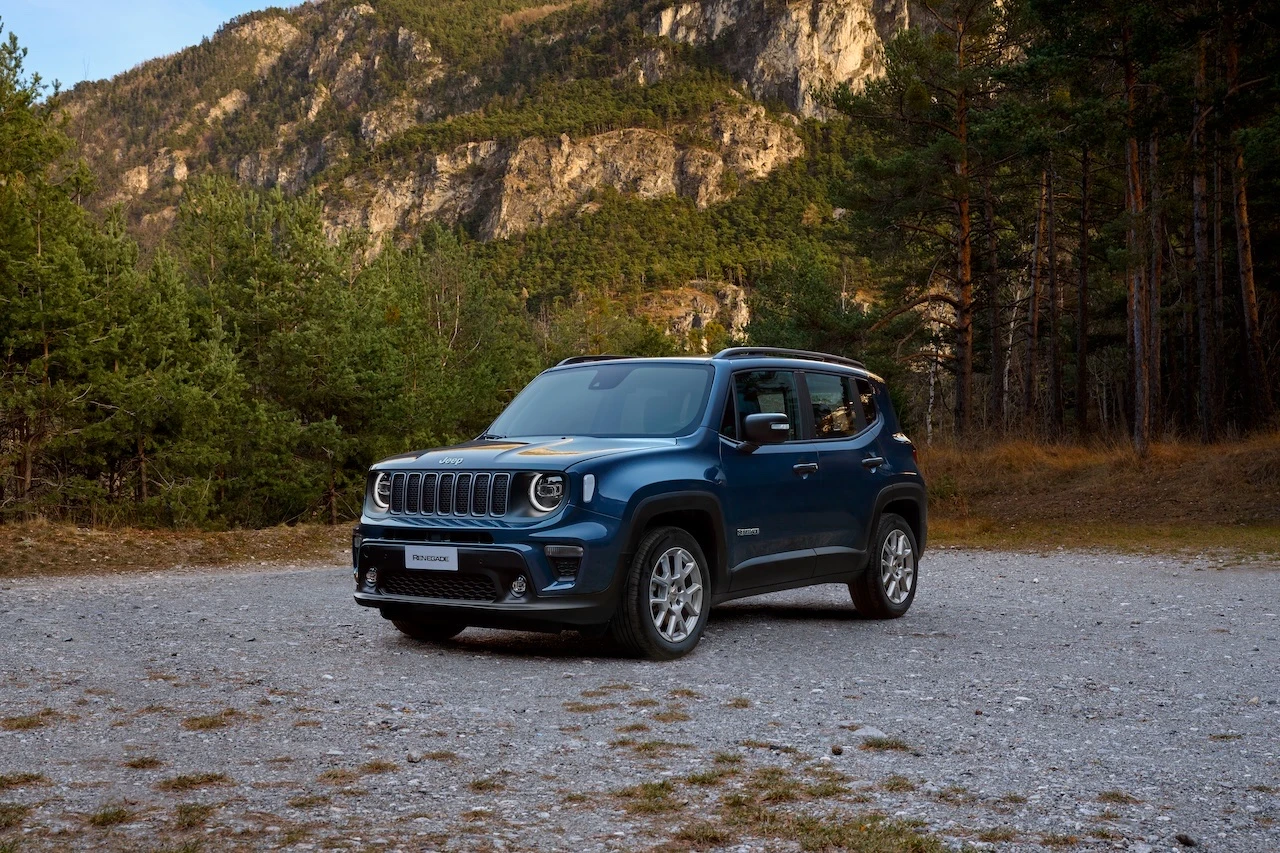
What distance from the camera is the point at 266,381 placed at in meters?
30.0

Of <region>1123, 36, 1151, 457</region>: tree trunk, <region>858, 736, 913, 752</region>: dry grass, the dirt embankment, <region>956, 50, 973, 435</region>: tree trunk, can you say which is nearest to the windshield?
<region>858, 736, 913, 752</region>: dry grass

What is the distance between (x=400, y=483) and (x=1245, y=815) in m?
5.22

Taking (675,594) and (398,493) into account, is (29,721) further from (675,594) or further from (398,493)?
(675,594)

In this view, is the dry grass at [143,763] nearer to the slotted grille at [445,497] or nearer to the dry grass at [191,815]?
the dry grass at [191,815]

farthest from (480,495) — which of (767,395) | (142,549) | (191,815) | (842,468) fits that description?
(142,549)

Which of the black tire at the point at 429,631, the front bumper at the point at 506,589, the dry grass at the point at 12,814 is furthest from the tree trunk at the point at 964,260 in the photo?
the dry grass at the point at 12,814

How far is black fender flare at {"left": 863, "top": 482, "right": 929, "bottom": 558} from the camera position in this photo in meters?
9.48

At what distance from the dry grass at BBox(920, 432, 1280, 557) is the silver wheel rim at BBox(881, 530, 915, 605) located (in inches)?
348

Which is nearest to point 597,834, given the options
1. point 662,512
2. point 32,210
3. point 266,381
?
point 662,512

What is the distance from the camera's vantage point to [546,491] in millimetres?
7230

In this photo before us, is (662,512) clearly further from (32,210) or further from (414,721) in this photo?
(32,210)

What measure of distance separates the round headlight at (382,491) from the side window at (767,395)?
241 cm

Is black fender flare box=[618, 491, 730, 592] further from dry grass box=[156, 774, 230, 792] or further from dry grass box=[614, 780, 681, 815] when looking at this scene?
dry grass box=[156, 774, 230, 792]

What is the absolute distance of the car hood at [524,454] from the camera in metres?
7.30
